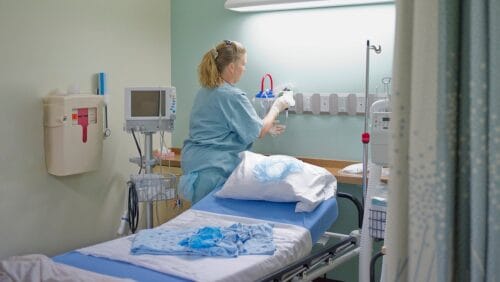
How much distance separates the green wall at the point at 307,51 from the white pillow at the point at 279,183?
72 cm

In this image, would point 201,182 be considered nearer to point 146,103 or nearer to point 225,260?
point 146,103

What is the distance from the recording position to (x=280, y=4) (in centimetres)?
372

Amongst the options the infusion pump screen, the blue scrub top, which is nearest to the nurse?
the blue scrub top

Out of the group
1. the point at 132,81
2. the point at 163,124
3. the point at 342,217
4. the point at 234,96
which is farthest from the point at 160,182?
the point at 342,217

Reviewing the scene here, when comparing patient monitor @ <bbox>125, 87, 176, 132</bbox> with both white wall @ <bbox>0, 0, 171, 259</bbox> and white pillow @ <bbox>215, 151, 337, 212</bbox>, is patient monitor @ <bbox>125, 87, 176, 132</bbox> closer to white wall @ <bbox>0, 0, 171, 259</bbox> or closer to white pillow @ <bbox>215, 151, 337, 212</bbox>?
white wall @ <bbox>0, 0, 171, 259</bbox>

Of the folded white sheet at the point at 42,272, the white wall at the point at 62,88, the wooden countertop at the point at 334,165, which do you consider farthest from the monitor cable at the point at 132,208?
the folded white sheet at the point at 42,272

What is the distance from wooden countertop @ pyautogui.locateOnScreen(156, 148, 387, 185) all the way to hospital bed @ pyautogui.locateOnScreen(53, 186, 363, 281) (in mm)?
272

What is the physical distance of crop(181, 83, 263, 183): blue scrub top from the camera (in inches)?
136

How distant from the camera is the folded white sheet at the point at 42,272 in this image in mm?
2243

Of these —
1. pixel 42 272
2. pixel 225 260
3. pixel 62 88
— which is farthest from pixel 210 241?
pixel 62 88

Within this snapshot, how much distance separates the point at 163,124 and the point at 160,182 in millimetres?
401

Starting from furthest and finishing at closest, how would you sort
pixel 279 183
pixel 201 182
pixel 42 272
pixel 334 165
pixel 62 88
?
pixel 334 165
pixel 62 88
pixel 201 182
pixel 279 183
pixel 42 272

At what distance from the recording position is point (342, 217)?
3938mm

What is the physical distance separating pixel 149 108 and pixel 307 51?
1.18m
